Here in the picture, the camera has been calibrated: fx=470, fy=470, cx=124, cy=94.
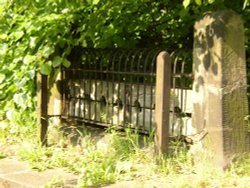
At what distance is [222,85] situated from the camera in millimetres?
4344

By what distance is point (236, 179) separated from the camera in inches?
163

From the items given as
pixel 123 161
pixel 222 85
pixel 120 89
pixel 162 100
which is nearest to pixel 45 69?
pixel 120 89

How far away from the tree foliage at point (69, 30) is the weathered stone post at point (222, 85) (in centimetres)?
73

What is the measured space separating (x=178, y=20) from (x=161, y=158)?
2552 mm

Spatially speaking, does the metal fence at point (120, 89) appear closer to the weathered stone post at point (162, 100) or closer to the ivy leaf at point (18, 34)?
the weathered stone post at point (162, 100)

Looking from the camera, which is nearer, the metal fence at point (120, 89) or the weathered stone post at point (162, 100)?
the weathered stone post at point (162, 100)

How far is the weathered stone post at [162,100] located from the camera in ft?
14.5

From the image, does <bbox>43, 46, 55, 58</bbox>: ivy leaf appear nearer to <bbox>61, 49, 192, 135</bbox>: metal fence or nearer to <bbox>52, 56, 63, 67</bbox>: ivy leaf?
<bbox>52, 56, 63, 67</bbox>: ivy leaf

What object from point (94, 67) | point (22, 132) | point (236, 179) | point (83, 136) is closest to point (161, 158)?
point (236, 179)

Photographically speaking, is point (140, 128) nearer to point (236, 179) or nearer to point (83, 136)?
point (83, 136)

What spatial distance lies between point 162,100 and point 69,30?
1.93 m

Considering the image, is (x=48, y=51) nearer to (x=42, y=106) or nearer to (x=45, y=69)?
(x=45, y=69)

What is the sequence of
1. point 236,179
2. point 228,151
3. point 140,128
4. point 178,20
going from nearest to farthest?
point 236,179
point 228,151
point 140,128
point 178,20

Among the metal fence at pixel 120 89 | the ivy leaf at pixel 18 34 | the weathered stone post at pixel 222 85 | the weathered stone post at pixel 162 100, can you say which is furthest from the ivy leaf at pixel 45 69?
the weathered stone post at pixel 222 85
